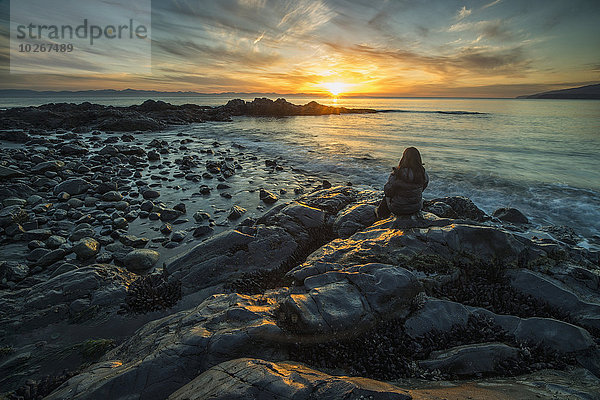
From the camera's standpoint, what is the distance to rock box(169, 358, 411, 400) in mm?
3137

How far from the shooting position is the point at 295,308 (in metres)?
4.69

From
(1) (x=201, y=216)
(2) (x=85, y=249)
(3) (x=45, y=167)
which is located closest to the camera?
(2) (x=85, y=249)

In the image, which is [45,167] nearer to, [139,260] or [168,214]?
[168,214]

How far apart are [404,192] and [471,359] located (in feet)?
16.1

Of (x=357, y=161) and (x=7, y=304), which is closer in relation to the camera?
(x=7, y=304)

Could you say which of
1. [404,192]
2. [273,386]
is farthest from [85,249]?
[404,192]

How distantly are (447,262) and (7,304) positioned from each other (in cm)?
1125

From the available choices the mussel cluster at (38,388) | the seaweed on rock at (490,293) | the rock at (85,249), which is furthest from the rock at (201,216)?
the seaweed on rock at (490,293)

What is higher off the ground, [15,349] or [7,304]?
[7,304]

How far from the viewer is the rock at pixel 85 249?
8.68 meters

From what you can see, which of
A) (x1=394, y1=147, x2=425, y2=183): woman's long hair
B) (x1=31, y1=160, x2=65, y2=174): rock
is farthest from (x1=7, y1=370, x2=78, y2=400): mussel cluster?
(x1=31, y1=160, x2=65, y2=174): rock

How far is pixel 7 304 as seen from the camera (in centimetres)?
638

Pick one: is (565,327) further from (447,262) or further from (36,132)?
(36,132)

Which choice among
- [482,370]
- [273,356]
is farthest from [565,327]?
[273,356]
